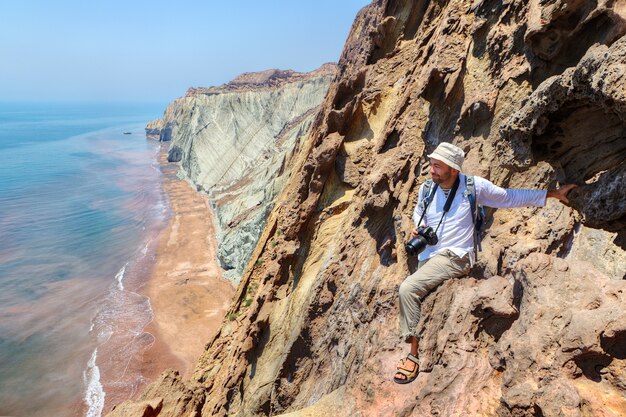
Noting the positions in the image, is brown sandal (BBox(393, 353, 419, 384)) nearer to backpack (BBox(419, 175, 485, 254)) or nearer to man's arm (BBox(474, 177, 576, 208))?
backpack (BBox(419, 175, 485, 254))

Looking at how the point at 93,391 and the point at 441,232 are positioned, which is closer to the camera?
the point at 441,232

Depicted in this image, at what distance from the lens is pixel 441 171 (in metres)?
5.00

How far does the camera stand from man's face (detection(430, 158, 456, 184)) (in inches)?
195

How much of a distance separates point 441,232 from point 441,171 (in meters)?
0.78

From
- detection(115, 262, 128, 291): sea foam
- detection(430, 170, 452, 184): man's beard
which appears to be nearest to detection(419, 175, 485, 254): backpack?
detection(430, 170, 452, 184): man's beard

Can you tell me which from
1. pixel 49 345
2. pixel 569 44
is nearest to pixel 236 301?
pixel 569 44

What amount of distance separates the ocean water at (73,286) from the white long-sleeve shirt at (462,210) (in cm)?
1950

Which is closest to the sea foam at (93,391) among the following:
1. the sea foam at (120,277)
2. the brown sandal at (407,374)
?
the sea foam at (120,277)

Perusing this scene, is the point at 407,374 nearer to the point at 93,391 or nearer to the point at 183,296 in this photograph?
the point at 93,391

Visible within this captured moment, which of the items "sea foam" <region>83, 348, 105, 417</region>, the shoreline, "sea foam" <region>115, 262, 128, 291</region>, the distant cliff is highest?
the distant cliff

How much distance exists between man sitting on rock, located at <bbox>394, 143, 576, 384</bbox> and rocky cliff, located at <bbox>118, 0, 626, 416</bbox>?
0.40 m

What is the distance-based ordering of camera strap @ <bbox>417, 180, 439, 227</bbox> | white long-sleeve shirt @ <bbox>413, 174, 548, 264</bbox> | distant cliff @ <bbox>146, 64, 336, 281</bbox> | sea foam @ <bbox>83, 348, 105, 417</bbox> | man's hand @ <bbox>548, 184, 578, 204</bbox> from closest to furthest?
man's hand @ <bbox>548, 184, 578, 204</bbox>, white long-sleeve shirt @ <bbox>413, 174, 548, 264</bbox>, camera strap @ <bbox>417, 180, 439, 227</bbox>, sea foam @ <bbox>83, 348, 105, 417</bbox>, distant cliff @ <bbox>146, 64, 336, 281</bbox>

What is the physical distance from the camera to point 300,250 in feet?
40.8

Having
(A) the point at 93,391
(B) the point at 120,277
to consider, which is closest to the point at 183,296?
(B) the point at 120,277
